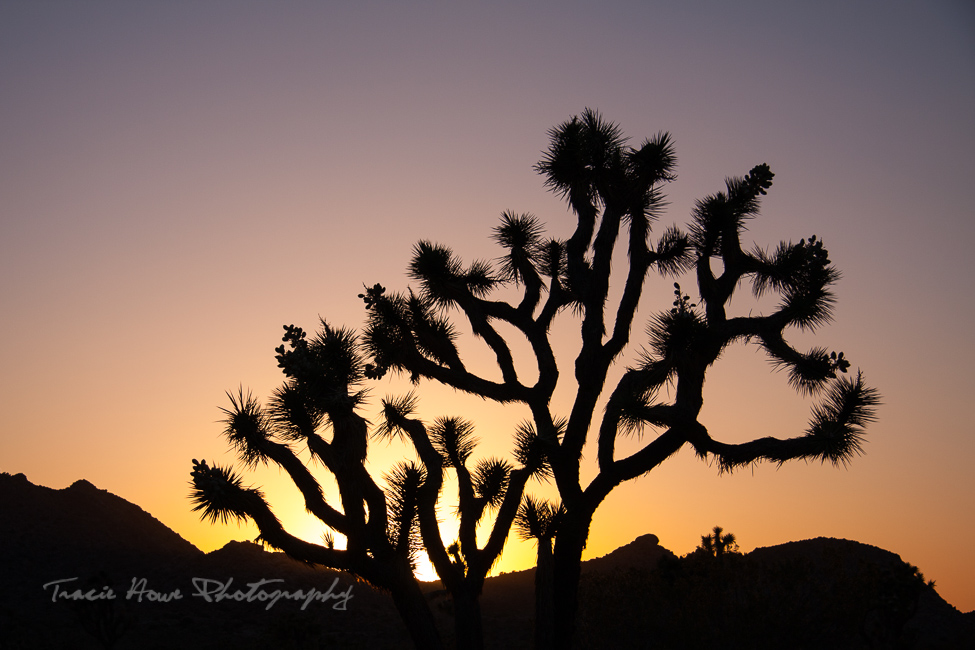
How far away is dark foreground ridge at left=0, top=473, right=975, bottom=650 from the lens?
13.0 meters

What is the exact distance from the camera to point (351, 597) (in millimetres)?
27922

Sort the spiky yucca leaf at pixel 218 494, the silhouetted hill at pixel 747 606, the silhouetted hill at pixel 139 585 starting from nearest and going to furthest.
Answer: the spiky yucca leaf at pixel 218 494 → the silhouetted hill at pixel 747 606 → the silhouetted hill at pixel 139 585

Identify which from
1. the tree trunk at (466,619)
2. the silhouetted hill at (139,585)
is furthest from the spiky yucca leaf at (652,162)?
the silhouetted hill at (139,585)

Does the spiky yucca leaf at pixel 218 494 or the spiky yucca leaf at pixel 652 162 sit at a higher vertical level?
the spiky yucca leaf at pixel 652 162

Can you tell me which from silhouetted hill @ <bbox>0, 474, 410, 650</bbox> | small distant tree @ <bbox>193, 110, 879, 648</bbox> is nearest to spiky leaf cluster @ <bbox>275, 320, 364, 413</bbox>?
small distant tree @ <bbox>193, 110, 879, 648</bbox>

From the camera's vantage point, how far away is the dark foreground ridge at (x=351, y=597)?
42.8 ft

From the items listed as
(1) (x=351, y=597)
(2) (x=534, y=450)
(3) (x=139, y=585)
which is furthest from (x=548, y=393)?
(3) (x=139, y=585)

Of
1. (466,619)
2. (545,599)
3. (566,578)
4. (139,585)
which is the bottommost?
(466,619)

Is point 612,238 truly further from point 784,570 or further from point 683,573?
point 683,573

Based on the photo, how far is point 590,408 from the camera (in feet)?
32.7

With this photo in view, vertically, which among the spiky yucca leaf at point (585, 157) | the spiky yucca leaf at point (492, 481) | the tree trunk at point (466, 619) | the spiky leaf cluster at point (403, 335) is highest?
the spiky yucca leaf at point (585, 157)

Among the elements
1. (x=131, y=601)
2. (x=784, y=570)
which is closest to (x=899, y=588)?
(x=784, y=570)

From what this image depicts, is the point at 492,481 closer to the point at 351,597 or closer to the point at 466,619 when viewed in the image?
the point at 466,619

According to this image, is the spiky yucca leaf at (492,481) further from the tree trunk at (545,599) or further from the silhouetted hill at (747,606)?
the silhouetted hill at (747,606)
